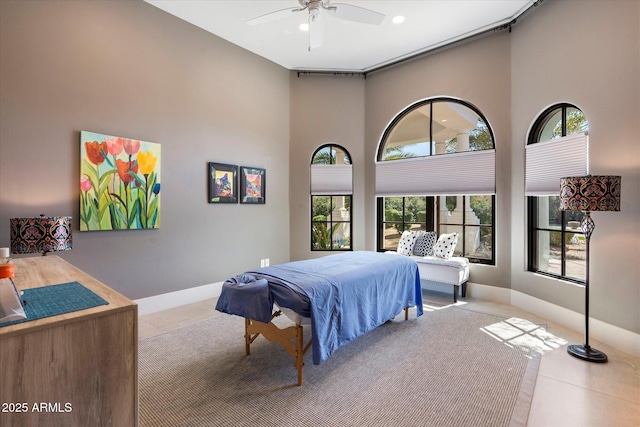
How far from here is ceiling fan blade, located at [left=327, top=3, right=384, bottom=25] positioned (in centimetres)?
293

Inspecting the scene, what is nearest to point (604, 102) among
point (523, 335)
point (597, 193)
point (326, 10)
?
point (597, 193)

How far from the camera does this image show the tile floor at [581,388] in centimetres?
195

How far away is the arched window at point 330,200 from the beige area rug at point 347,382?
246cm

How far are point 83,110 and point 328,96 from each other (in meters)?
3.53

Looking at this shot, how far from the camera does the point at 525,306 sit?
391 centimetres

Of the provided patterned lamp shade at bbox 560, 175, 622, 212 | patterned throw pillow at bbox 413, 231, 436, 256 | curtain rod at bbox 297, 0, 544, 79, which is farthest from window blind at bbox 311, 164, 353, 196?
patterned lamp shade at bbox 560, 175, 622, 212

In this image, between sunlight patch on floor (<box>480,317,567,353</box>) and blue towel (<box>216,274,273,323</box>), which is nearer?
blue towel (<box>216,274,273,323</box>)

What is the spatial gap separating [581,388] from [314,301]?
2.02 m

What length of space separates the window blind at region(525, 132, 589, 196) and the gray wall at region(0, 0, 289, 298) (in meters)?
3.58

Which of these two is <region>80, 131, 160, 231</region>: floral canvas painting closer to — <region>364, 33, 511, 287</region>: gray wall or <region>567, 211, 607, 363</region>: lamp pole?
<region>364, 33, 511, 287</region>: gray wall

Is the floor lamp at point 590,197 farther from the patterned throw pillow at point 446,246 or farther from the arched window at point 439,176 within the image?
the patterned throw pillow at point 446,246

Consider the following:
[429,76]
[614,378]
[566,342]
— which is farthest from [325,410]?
[429,76]

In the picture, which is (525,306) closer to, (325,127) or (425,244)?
(425,244)

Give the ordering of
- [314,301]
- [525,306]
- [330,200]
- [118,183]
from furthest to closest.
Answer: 1. [330,200]
2. [525,306]
3. [118,183]
4. [314,301]
